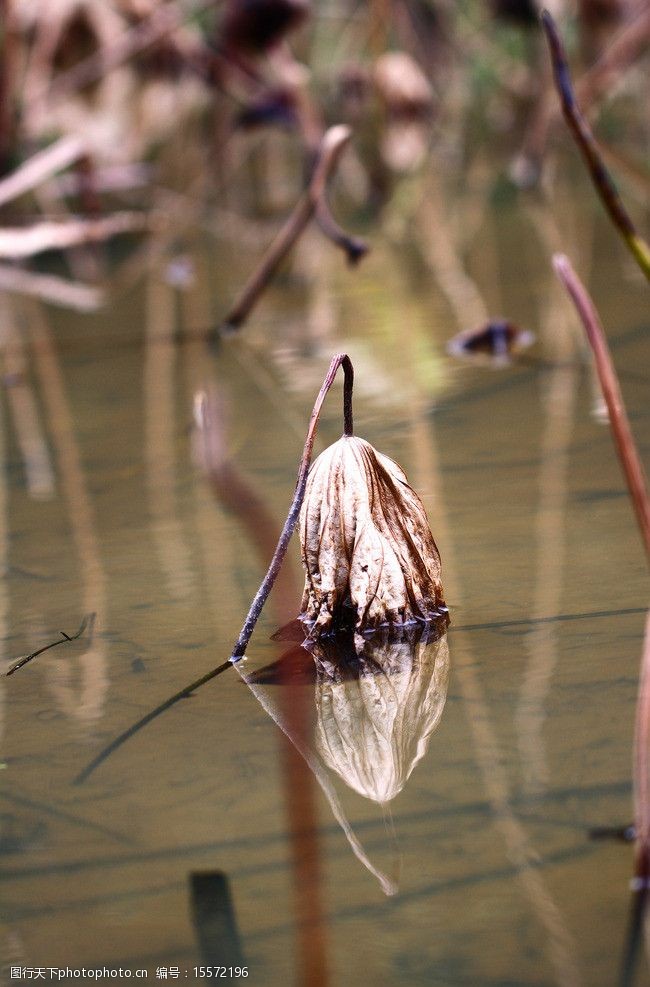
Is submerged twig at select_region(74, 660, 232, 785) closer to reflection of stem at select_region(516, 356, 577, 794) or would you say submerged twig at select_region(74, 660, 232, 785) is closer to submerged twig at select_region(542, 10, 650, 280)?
reflection of stem at select_region(516, 356, 577, 794)

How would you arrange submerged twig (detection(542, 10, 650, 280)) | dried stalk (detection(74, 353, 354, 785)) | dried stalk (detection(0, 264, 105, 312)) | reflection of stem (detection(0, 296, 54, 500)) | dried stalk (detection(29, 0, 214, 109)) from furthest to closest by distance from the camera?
dried stalk (detection(29, 0, 214, 109)), dried stalk (detection(0, 264, 105, 312)), reflection of stem (detection(0, 296, 54, 500)), dried stalk (detection(74, 353, 354, 785)), submerged twig (detection(542, 10, 650, 280))

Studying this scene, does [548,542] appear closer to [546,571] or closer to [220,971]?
[546,571]

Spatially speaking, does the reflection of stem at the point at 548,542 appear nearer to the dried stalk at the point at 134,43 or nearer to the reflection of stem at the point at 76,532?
the reflection of stem at the point at 76,532

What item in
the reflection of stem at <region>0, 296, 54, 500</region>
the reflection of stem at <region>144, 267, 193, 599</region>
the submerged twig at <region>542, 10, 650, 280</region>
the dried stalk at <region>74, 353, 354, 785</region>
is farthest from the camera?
the reflection of stem at <region>0, 296, 54, 500</region>

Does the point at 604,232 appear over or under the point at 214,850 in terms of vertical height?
under

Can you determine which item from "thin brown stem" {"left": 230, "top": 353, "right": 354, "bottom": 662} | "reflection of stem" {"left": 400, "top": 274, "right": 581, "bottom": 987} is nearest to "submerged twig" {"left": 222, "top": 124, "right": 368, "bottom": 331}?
"reflection of stem" {"left": 400, "top": 274, "right": 581, "bottom": 987}

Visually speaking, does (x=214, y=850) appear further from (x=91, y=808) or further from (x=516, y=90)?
(x=516, y=90)

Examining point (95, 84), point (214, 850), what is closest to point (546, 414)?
point (214, 850)

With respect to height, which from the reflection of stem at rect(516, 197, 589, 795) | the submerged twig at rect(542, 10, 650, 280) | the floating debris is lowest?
the floating debris
